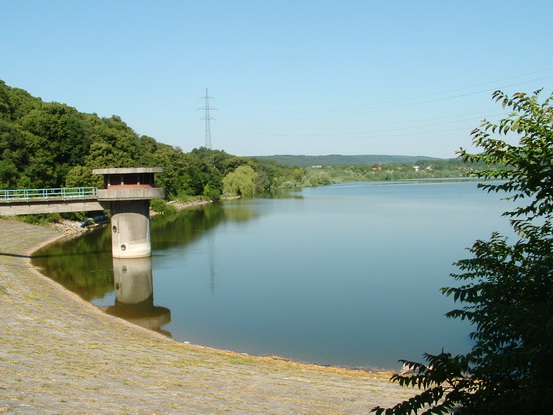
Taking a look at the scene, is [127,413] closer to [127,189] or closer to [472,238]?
[127,189]

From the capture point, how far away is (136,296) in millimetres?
27688

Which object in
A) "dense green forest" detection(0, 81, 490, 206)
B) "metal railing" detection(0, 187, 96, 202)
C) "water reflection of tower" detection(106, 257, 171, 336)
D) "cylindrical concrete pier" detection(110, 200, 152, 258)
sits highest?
"dense green forest" detection(0, 81, 490, 206)

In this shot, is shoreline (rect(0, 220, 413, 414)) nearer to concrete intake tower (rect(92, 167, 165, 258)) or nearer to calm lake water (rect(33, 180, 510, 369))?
calm lake water (rect(33, 180, 510, 369))

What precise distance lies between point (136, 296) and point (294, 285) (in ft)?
28.3

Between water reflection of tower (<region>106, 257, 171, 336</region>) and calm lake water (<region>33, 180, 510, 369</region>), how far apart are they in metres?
0.06

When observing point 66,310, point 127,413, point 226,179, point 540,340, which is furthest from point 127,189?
point 226,179

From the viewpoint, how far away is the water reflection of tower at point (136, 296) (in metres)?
23.3

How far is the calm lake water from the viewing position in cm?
1948

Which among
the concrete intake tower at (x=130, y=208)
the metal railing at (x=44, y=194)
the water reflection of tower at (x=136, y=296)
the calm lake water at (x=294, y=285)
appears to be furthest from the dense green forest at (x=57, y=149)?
the water reflection of tower at (x=136, y=296)

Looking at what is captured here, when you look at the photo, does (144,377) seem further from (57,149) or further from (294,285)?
(57,149)

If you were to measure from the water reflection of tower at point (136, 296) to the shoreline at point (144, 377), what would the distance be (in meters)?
2.95

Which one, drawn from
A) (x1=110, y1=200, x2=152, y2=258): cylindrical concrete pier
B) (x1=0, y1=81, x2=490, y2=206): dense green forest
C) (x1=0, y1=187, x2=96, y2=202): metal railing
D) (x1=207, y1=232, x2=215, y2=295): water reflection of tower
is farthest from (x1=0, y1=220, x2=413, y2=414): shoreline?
(x1=0, y1=81, x2=490, y2=206): dense green forest

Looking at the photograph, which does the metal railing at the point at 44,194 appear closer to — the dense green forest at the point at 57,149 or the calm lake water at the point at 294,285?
the calm lake water at the point at 294,285

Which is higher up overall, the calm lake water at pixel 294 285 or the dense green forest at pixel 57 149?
the dense green forest at pixel 57 149
